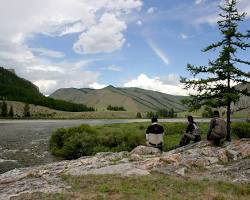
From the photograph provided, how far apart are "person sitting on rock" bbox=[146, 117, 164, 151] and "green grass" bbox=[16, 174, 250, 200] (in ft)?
26.7

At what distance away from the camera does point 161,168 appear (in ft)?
57.6

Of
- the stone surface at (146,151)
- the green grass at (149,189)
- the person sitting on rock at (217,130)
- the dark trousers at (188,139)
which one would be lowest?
the green grass at (149,189)

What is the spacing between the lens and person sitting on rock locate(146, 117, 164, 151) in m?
23.6

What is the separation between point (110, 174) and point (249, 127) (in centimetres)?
2233

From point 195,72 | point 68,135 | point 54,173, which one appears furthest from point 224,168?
point 68,135

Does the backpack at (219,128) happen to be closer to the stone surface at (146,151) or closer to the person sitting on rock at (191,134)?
the person sitting on rock at (191,134)

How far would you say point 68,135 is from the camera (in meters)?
41.1

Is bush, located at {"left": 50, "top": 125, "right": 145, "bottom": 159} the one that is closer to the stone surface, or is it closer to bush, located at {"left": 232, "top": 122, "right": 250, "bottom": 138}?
bush, located at {"left": 232, "top": 122, "right": 250, "bottom": 138}

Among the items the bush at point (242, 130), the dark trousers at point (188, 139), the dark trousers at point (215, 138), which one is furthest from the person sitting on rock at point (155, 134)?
the bush at point (242, 130)

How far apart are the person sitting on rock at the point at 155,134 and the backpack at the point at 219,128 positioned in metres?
3.39

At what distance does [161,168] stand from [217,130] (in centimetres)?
585

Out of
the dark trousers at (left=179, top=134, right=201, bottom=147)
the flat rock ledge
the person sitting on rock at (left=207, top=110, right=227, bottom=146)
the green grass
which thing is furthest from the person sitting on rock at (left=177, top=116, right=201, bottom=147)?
the green grass

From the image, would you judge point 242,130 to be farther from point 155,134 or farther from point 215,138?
point 155,134

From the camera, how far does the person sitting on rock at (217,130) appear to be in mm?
21859
